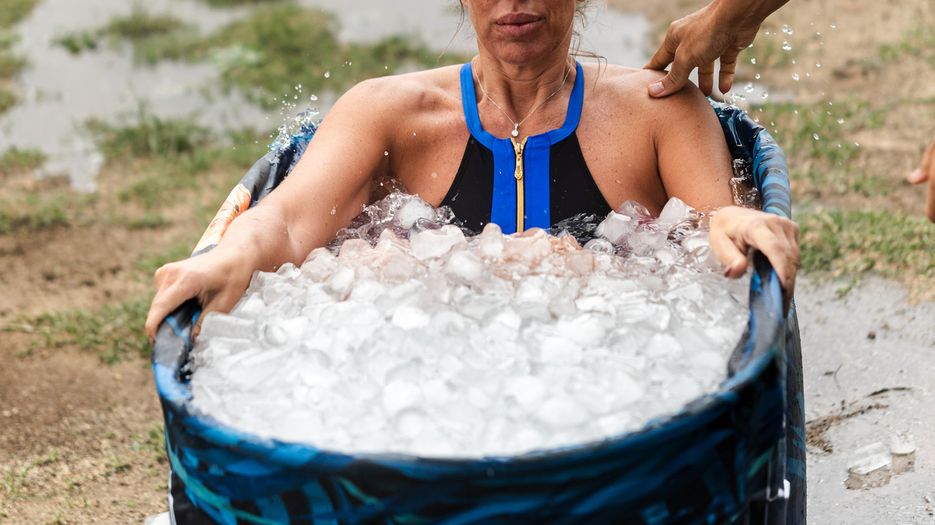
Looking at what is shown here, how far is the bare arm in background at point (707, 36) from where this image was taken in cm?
234

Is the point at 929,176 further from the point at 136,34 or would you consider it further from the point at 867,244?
the point at 136,34

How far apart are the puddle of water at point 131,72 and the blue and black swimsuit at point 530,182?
2782mm

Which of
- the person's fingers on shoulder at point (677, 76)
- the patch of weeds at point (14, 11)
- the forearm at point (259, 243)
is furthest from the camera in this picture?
the patch of weeds at point (14, 11)

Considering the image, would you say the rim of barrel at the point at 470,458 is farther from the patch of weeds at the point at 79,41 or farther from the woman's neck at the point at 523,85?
the patch of weeds at the point at 79,41

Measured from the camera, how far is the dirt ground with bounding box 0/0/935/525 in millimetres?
2713

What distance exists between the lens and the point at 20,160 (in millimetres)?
5273

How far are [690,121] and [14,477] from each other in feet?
6.92

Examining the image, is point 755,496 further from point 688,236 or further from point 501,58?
point 501,58

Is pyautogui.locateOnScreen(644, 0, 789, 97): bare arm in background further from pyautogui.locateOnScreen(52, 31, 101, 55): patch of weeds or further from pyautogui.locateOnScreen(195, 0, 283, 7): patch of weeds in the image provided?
pyautogui.locateOnScreen(195, 0, 283, 7): patch of weeds

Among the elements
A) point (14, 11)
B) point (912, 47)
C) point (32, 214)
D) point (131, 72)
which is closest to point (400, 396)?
point (32, 214)

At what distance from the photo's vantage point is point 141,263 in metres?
4.20

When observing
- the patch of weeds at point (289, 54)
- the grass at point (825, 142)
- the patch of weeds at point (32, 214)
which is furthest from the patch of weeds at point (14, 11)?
the grass at point (825, 142)

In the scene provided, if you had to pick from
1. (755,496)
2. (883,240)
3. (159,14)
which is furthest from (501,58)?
(159,14)

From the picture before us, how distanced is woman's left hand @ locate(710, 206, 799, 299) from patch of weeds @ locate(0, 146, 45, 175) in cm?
438
